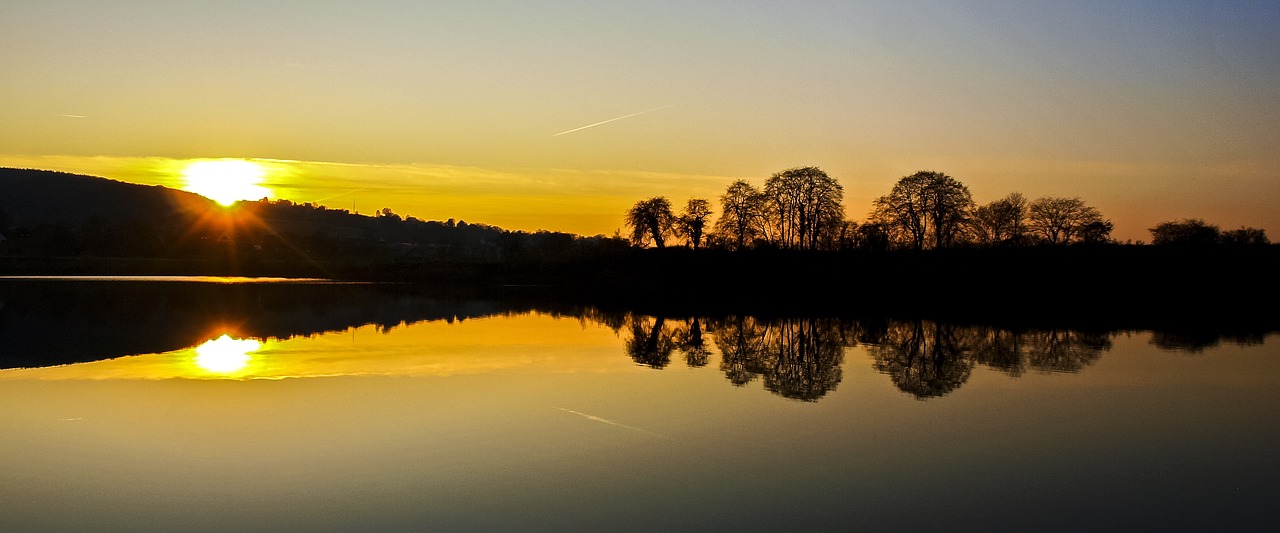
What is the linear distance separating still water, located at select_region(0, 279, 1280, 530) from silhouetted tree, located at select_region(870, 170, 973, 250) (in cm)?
4818

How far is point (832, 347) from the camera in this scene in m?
28.0

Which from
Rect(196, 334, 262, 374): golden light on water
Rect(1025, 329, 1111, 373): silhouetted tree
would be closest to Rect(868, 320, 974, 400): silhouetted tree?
Rect(1025, 329, 1111, 373): silhouetted tree

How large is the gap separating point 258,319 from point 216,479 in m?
26.6

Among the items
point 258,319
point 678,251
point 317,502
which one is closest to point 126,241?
point 678,251

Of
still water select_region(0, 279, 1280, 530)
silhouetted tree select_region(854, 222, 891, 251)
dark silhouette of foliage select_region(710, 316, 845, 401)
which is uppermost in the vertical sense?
silhouetted tree select_region(854, 222, 891, 251)

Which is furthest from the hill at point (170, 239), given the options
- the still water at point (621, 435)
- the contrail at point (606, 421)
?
the contrail at point (606, 421)

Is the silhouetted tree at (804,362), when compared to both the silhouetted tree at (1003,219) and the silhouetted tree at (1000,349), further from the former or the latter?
the silhouetted tree at (1003,219)

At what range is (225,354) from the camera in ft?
77.5

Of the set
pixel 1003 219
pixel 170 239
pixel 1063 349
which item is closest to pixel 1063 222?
pixel 1003 219

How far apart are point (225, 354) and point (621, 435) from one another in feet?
48.0

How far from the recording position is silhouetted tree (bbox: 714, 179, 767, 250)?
262ft

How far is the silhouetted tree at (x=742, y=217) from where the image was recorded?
262ft

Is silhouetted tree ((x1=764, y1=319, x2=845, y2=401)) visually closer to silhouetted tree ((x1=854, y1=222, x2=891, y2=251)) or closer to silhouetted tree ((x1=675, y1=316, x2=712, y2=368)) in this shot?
silhouetted tree ((x1=675, y1=316, x2=712, y2=368))

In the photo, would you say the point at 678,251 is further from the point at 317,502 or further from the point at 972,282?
the point at 317,502
